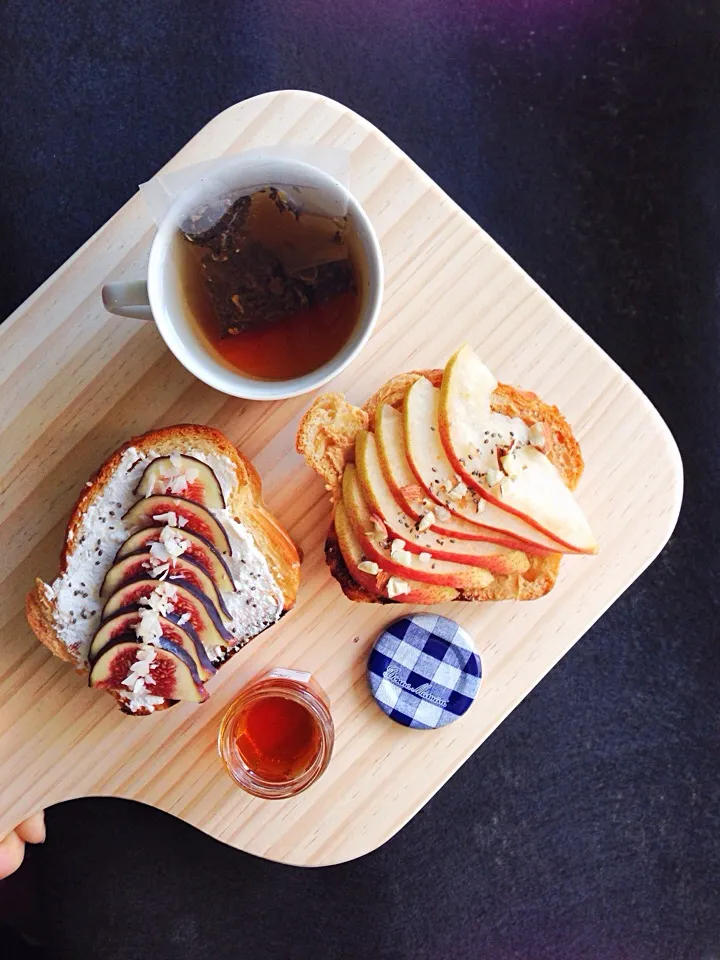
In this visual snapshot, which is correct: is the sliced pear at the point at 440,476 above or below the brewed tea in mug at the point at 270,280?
below

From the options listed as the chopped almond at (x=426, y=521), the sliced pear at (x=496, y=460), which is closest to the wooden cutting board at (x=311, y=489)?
the sliced pear at (x=496, y=460)

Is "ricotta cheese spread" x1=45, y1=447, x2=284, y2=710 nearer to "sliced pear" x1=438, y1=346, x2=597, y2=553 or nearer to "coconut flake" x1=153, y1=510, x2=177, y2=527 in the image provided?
"coconut flake" x1=153, y1=510, x2=177, y2=527

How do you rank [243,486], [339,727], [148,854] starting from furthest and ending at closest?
[148,854], [339,727], [243,486]

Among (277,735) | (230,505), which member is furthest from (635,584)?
(230,505)

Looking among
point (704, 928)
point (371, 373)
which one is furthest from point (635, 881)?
point (371, 373)

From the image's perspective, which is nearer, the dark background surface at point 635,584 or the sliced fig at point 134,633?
the sliced fig at point 134,633

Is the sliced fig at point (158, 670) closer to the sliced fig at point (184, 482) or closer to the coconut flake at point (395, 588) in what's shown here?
the sliced fig at point (184, 482)

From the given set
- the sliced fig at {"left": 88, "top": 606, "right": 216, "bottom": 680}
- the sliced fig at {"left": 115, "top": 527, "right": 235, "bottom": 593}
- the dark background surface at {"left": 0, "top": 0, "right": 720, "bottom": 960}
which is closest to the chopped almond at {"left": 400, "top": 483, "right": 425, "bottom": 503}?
the sliced fig at {"left": 115, "top": 527, "right": 235, "bottom": 593}

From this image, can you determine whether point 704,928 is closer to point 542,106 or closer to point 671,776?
point 671,776
